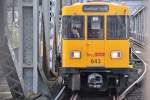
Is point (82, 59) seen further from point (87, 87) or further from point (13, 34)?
point (13, 34)

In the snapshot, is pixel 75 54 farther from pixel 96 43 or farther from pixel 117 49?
pixel 117 49

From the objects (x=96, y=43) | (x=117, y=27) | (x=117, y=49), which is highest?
(x=117, y=27)

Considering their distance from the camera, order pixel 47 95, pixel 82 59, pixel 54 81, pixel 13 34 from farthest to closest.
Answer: pixel 54 81 < pixel 82 59 < pixel 47 95 < pixel 13 34

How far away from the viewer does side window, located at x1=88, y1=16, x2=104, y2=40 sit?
Answer: 1132cm

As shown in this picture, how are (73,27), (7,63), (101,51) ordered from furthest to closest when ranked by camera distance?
(73,27) < (101,51) < (7,63)

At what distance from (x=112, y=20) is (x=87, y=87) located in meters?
2.01

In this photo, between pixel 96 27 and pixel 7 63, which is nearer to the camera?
pixel 7 63

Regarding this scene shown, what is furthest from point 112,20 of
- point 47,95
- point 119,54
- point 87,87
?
point 47,95

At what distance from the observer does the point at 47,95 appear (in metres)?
10.6

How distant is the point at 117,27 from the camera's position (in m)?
11.4

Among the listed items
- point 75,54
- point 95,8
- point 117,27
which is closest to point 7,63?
point 75,54

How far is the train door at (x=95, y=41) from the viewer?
11.2 meters

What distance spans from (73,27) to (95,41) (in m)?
0.76

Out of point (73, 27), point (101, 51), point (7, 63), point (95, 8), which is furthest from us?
point (73, 27)
